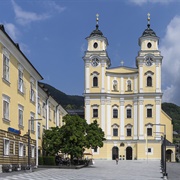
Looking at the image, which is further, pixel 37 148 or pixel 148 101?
pixel 148 101

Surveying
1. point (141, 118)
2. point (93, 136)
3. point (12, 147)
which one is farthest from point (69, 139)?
point (141, 118)

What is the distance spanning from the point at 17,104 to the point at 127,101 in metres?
56.8

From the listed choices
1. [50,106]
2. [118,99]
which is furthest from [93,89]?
[50,106]

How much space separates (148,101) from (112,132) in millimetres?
10209

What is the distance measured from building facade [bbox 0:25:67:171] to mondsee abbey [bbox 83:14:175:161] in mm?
40043

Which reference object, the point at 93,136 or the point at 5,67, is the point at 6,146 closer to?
the point at 5,67

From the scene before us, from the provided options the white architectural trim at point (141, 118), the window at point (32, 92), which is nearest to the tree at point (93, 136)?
the window at point (32, 92)

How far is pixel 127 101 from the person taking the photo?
93.6m

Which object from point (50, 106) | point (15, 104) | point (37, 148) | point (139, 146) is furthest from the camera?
point (139, 146)

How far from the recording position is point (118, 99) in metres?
93.7

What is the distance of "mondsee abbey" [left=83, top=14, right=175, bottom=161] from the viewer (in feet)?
296

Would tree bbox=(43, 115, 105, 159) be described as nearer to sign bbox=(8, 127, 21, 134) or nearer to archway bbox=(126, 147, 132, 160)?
sign bbox=(8, 127, 21, 134)

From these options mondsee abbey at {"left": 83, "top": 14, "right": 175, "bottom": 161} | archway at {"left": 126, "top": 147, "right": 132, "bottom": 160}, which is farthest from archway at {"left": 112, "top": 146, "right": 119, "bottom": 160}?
archway at {"left": 126, "top": 147, "right": 132, "bottom": 160}

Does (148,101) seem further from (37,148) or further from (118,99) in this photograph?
(37,148)
